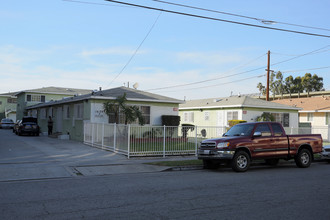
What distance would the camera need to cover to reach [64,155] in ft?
51.4

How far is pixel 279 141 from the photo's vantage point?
41.5 ft

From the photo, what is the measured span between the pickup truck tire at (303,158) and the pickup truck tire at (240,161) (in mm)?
2635

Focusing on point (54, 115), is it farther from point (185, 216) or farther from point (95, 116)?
point (185, 216)

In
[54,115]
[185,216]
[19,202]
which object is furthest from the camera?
[54,115]

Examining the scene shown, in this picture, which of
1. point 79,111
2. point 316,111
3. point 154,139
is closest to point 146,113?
point 79,111

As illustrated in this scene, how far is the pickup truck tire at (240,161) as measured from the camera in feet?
38.0

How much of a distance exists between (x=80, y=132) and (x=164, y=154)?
990 cm

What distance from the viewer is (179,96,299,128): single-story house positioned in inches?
1133

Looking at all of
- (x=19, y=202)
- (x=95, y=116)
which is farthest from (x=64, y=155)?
(x=19, y=202)

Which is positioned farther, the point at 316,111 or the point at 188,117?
the point at 188,117

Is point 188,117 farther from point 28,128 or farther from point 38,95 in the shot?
point 38,95

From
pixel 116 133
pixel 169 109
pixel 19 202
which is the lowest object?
pixel 19 202

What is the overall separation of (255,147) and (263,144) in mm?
433

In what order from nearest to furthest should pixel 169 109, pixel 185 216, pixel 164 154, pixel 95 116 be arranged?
pixel 185 216, pixel 164 154, pixel 95 116, pixel 169 109
